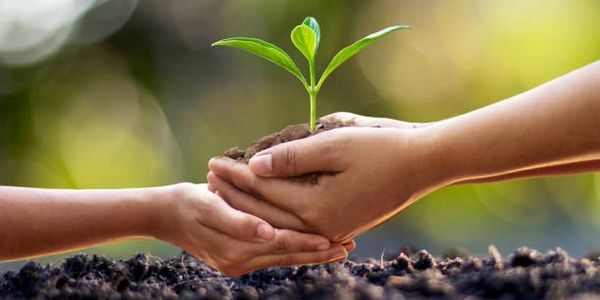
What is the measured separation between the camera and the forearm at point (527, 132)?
1.07m

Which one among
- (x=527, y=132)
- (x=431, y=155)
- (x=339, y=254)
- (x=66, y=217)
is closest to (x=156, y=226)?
(x=66, y=217)

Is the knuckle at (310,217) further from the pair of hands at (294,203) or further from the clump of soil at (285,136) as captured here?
the clump of soil at (285,136)

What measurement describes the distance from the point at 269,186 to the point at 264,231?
0.09m

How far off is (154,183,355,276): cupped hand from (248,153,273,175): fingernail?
9 centimetres

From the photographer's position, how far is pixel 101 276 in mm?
1354

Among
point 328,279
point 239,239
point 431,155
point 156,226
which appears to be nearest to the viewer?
point 328,279

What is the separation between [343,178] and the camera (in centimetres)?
120

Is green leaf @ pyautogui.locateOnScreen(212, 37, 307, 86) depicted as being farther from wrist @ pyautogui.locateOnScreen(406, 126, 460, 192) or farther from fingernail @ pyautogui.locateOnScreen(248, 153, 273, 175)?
wrist @ pyautogui.locateOnScreen(406, 126, 460, 192)

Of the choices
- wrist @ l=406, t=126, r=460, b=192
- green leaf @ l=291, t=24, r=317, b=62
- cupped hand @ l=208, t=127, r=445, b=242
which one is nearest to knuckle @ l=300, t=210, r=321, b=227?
cupped hand @ l=208, t=127, r=445, b=242

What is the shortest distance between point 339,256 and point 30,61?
382cm

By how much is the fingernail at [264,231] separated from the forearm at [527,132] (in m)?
0.33

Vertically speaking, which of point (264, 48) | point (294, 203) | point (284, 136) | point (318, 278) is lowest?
point (318, 278)

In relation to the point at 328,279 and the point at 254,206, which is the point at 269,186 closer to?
the point at 254,206

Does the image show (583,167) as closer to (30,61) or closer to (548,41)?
(548,41)
